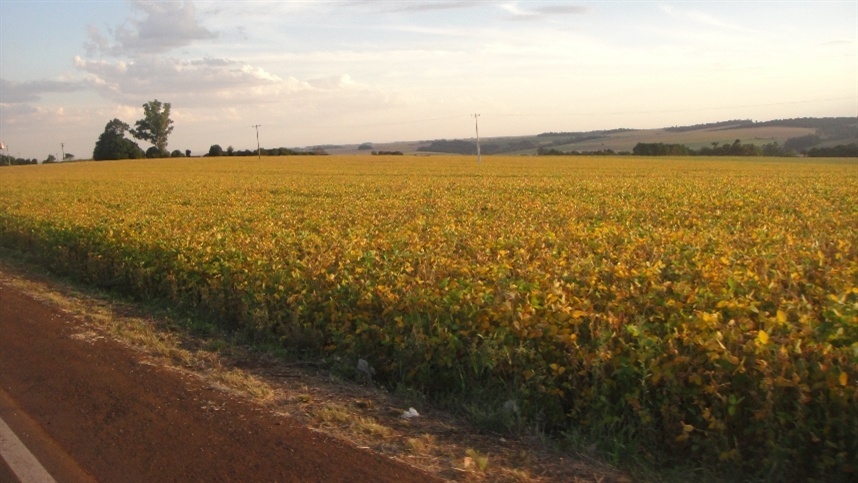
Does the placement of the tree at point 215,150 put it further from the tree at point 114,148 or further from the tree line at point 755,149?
the tree line at point 755,149

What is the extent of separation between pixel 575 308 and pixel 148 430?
3.50 metres

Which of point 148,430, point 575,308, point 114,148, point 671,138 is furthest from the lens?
point 671,138

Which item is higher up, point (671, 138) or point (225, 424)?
point (671, 138)

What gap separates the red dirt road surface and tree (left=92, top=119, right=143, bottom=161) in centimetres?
8843

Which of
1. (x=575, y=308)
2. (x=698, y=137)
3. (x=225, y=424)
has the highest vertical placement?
(x=698, y=137)

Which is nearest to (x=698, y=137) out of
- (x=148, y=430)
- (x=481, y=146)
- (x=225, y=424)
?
(x=481, y=146)

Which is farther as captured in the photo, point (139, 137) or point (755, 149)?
point (139, 137)

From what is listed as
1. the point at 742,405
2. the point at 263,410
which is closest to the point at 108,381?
the point at 263,410

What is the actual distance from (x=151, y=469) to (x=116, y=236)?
8.98 meters

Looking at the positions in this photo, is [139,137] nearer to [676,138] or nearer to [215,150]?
[215,150]

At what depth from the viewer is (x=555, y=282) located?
22.8 ft

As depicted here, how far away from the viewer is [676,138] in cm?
9869

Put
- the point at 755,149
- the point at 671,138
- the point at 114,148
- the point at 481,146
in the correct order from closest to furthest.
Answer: the point at 755,149
the point at 114,148
the point at 671,138
the point at 481,146

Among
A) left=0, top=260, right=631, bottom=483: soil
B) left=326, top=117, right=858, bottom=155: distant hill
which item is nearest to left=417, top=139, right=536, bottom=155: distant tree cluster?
left=326, top=117, right=858, bottom=155: distant hill
